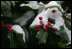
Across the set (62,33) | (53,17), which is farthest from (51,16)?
(62,33)

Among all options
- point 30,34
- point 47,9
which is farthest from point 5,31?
point 47,9

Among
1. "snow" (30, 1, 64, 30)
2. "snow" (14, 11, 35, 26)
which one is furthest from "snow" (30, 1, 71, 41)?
"snow" (14, 11, 35, 26)

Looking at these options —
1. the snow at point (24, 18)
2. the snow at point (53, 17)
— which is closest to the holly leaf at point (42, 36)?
the snow at point (53, 17)

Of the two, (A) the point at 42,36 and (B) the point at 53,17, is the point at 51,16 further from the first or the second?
(A) the point at 42,36

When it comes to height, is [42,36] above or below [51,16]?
below

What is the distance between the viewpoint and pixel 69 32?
147 centimetres

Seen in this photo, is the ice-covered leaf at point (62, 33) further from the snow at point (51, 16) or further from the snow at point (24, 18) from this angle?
the snow at point (24, 18)

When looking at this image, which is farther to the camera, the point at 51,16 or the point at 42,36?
the point at 51,16

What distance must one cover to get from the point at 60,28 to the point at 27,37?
276 mm

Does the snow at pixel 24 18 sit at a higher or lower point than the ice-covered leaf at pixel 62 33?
higher

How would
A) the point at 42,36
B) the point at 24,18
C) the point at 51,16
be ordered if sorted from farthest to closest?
the point at 24,18, the point at 51,16, the point at 42,36

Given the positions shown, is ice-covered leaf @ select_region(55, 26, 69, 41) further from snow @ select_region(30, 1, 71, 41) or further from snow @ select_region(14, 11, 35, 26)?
snow @ select_region(14, 11, 35, 26)

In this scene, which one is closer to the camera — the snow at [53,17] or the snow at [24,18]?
the snow at [53,17]

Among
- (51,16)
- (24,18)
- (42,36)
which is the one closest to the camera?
(42,36)
